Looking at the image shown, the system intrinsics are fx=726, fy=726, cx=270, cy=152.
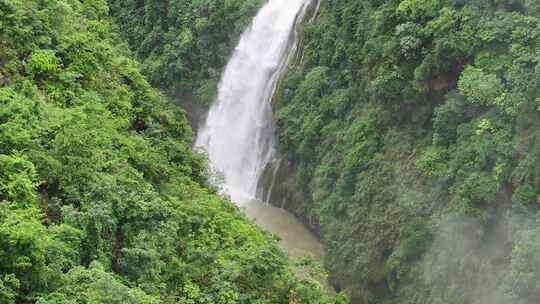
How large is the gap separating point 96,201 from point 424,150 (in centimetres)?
1007

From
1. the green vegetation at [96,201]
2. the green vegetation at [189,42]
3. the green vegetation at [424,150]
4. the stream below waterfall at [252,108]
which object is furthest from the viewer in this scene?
the green vegetation at [189,42]

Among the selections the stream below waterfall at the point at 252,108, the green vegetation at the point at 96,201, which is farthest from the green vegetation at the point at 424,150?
the green vegetation at the point at 96,201

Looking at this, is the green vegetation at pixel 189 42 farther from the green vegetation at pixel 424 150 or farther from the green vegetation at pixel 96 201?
the green vegetation at pixel 96 201

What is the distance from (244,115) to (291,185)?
4369 millimetres

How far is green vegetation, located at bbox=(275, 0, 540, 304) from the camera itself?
1584 centimetres

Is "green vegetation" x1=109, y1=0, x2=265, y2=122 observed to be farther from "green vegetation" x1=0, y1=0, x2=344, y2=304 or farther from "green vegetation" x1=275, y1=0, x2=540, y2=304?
"green vegetation" x1=0, y1=0, x2=344, y2=304

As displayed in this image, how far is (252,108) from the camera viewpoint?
2702 centimetres

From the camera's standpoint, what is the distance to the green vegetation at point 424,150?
15844mm

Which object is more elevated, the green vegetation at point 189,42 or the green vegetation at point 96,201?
the green vegetation at point 189,42

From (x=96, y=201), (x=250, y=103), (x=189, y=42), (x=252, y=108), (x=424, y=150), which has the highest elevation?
(x=189, y=42)

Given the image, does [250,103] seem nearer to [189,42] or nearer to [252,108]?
[252,108]

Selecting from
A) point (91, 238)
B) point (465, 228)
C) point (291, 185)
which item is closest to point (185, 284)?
point (91, 238)

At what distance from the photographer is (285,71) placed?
26016 millimetres

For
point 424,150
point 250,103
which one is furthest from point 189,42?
point 424,150
